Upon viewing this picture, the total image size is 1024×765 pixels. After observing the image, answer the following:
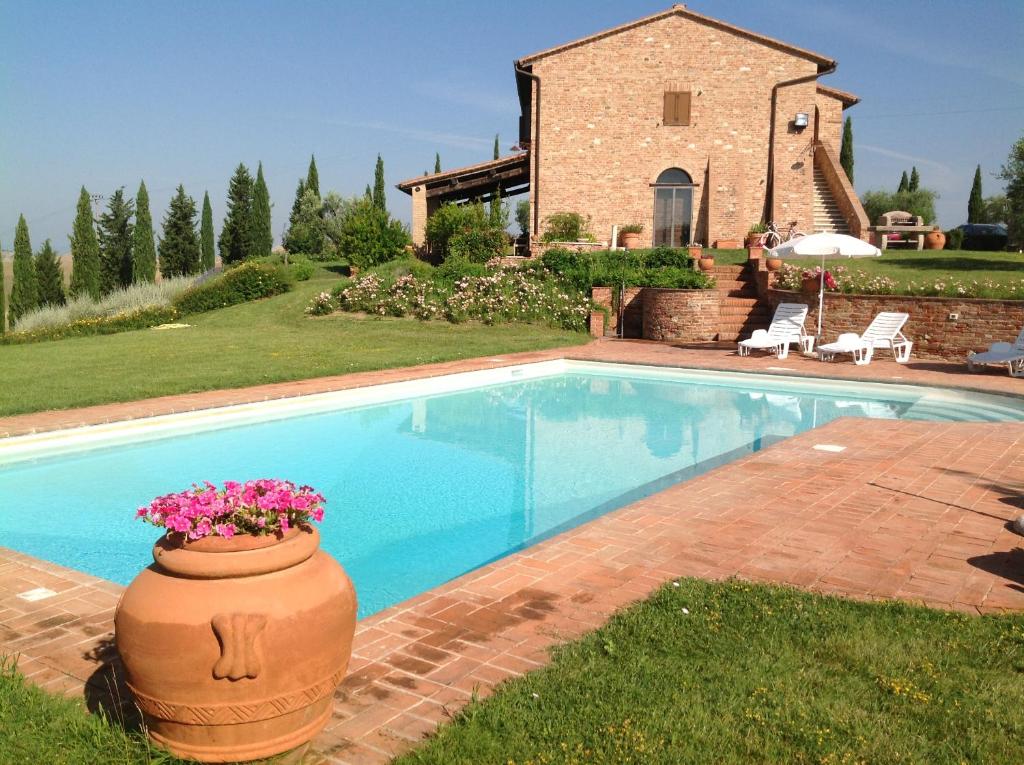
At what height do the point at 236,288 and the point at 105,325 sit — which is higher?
the point at 236,288

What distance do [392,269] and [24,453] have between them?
15.8 m

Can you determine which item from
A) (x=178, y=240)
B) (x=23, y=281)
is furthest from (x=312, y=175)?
(x=23, y=281)

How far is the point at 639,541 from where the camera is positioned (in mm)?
5020

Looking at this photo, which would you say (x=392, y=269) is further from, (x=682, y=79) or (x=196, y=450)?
(x=196, y=450)

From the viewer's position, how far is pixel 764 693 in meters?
3.06

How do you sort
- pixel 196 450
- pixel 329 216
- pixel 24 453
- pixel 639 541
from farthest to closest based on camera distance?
1. pixel 329 216
2. pixel 196 450
3. pixel 24 453
4. pixel 639 541

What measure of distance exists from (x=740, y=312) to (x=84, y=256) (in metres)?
27.7

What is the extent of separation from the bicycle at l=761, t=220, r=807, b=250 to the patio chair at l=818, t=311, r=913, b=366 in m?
8.72

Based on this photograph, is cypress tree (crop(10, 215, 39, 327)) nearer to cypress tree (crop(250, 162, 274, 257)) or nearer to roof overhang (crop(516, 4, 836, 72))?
cypress tree (crop(250, 162, 274, 257))

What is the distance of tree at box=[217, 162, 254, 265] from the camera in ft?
131

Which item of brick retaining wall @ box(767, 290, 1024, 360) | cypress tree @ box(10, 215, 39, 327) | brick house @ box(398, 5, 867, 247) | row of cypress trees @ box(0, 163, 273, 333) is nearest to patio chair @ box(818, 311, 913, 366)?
brick retaining wall @ box(767, 290, 1024, 360)

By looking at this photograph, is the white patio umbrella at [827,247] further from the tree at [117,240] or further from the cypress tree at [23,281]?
the tree at [117,240]

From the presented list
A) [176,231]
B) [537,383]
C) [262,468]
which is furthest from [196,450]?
[176,231]

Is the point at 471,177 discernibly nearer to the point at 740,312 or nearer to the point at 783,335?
the point at 740,312
